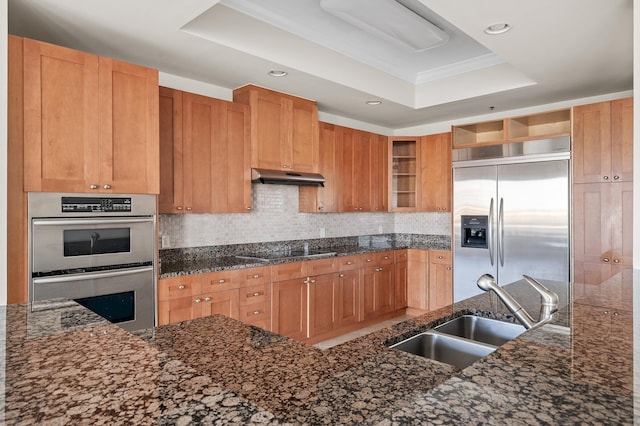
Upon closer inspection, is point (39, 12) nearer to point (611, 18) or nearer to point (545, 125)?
point (611, 18)

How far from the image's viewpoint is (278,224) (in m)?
4.61

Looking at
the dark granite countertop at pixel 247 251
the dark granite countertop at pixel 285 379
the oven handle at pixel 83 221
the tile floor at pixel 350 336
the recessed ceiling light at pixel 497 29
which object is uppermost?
the recessed ceiling light at pixel 497 29

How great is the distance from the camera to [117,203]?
2740mm

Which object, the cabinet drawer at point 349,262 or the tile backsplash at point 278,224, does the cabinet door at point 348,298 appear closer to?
the cabinet drawer at point 349,262

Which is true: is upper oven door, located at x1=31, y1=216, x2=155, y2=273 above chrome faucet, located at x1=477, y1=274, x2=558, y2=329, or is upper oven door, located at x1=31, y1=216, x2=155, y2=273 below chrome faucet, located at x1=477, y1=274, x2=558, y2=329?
above

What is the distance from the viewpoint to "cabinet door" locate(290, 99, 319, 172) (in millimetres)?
4309

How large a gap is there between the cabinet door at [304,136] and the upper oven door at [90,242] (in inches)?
72.9

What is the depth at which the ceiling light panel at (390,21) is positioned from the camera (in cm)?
309

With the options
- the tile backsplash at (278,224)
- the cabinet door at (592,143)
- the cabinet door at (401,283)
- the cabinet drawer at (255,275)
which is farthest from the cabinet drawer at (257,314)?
the cabinet door at (592,143)

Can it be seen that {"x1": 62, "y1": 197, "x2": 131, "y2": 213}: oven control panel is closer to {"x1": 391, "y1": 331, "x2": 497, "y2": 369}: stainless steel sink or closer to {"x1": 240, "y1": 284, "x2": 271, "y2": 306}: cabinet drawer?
{"x1": 240, "y1": 284, "x2": 271, "y2": 306}: cabinet drawer

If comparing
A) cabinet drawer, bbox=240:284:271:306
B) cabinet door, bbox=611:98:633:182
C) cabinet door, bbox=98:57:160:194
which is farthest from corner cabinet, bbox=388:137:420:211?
cabinet door, bbox=98:57:160:194

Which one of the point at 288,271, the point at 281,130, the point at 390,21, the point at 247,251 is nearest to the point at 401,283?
the point at 288,271

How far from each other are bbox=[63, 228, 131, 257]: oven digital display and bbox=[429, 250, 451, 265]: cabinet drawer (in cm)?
367

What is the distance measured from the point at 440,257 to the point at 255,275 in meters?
2.58
